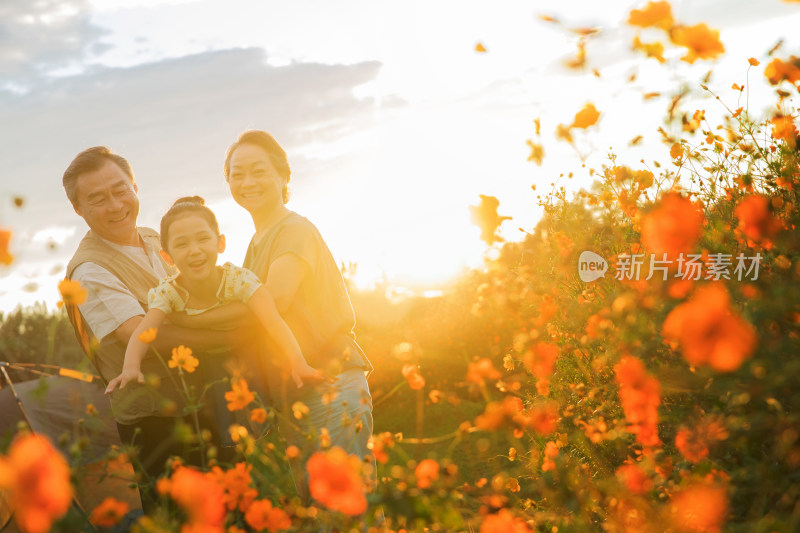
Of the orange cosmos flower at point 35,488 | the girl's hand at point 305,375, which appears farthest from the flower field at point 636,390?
the girl's hand at point 305,375

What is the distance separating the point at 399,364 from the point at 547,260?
14.1ft

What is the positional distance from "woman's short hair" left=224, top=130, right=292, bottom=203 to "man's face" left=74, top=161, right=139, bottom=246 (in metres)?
0.56

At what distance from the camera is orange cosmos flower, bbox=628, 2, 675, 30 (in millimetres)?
1891

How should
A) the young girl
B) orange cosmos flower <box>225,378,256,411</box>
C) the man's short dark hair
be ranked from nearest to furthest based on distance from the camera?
orange cosmos flower <box>225,378,256,411</box>
the young girl
the man's short dark hair

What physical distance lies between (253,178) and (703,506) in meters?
2.08

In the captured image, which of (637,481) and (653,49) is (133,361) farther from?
(653,49)

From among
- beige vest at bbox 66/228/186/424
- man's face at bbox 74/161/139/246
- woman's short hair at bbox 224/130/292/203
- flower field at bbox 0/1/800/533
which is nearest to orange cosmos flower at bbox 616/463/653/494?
flower field at bbox 0/1/800/533

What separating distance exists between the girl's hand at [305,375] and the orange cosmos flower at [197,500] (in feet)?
2.82

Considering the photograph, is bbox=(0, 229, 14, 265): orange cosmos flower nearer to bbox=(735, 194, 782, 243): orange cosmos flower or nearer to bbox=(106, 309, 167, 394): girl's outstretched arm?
bbox=(106, 309, 167, 394): girl's outstretched arm

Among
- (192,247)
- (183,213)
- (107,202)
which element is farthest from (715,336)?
(107,202)

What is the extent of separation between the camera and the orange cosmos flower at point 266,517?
1779 millimetres

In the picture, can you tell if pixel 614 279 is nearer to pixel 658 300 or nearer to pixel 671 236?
pixel 658 300

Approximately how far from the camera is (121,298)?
278cm

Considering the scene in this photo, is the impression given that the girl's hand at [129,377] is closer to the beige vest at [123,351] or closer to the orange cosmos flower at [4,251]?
the beige vest at [123,351]
